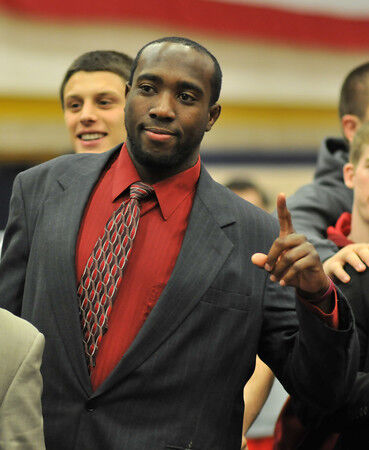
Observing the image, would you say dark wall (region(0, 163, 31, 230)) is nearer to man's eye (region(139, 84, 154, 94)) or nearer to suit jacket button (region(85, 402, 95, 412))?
man's eye (region(139, 84, 154, 94))

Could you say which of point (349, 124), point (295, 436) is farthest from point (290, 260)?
point (349, 124)

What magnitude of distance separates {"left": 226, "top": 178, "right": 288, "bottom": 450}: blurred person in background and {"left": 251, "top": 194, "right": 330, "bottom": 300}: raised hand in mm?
906

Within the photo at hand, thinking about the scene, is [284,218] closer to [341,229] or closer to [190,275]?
[190,275]

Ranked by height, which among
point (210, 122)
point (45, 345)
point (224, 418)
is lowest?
point (224, 418)

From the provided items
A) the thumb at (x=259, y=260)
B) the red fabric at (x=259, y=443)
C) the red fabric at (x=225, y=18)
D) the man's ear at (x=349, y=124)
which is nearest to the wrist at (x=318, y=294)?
the thumb at (x=259, y=260)

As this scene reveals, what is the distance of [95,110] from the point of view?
2.42 m

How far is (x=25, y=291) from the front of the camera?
5.60ft

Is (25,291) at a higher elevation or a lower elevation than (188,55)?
lower

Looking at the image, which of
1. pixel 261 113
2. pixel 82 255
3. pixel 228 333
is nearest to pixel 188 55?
pixel 82 255

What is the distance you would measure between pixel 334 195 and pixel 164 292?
1.13 meters

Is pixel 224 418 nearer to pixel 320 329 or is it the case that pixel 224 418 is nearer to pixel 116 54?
pixel 320 329

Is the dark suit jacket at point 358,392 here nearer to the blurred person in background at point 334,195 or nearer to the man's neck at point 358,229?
the blurred person in background at point 334,195

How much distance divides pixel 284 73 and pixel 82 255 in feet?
11.8

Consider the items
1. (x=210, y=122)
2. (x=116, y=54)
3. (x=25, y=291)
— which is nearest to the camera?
(x=25, y=291)
